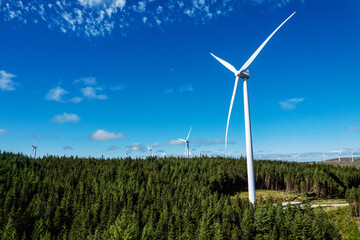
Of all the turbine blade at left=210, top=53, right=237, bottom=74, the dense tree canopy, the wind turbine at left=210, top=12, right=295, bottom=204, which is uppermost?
the turbine blade at left=210, top=53, right=237, bottom=74

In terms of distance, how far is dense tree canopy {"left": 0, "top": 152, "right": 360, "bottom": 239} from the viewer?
219 ft

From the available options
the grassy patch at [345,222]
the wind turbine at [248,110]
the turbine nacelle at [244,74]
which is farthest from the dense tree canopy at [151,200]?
the turbine nacelle at [244,74]

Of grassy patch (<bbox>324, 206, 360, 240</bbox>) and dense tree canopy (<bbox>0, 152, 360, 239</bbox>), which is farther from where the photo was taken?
dense tree canopy (<bbox>0, 152, 360, 239</bbox>)

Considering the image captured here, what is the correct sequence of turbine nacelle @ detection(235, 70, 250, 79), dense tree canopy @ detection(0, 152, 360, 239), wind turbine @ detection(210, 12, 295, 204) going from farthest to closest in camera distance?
dense tree canopy @ detection(0, 152, 360, 239) < turbine nacelle @ detection(235, 70, 250, 79) < wind turbine @ detection(210, 12, 295, 204)

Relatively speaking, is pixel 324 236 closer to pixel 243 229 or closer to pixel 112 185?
pixel 243 229

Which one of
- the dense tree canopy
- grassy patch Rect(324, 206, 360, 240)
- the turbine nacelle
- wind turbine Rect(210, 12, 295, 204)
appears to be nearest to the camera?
A: grassy patch Rect(324, 206, 360, 240)

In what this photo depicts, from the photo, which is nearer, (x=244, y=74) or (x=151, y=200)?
(x=244, y=74)

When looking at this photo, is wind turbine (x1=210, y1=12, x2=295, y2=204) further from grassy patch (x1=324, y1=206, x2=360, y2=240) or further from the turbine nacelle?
grassy patch (x1=324, y1=206, x2=360, y2=240)

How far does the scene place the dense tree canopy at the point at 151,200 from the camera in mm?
66625

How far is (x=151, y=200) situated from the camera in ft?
366

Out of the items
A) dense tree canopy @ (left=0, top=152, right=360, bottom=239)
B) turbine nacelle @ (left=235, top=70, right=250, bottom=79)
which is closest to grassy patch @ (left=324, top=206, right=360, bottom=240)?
dense tree canopy @ (left=0, top=152, right=360, bottom=239)

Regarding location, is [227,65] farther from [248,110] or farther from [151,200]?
[151,200]

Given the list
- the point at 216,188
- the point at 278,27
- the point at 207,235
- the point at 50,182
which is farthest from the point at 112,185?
the point at 278,27

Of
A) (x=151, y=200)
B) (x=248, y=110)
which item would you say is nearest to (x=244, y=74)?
(x=248, y=110)
